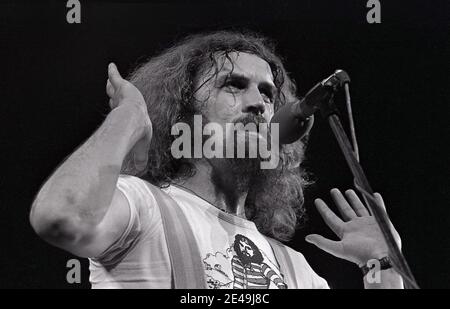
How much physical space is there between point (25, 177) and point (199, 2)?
817mm

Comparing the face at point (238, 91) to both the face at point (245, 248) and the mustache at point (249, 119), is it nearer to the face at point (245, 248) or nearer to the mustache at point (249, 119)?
the mustache at point (249, 119)

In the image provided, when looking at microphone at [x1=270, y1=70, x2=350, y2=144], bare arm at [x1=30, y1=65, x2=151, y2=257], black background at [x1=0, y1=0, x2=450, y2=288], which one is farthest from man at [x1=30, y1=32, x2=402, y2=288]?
microphone at [x1=270, y1=70, x2=350, y2=144]

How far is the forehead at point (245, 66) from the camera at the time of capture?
6.31 ft

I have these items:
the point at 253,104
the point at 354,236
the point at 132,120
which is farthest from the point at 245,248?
the point at 132,120

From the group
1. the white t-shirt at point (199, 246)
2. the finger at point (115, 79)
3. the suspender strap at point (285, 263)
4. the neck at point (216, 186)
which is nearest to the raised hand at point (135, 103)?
the finger at point (115, 79)

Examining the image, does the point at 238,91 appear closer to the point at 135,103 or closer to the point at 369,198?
the point at 135,103

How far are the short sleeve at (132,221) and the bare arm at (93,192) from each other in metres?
0.03

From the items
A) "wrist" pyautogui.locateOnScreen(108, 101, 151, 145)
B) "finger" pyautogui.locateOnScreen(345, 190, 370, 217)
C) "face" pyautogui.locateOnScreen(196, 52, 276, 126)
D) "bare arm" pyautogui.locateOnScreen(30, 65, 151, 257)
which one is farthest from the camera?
"face" pyautogui.locateOnScreen(196, 52, 276, 126)

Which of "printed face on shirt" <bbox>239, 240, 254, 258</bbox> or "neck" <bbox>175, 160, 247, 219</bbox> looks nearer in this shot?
"printed face on shirt" <bbox>239, 240, 254, 258</bbox>

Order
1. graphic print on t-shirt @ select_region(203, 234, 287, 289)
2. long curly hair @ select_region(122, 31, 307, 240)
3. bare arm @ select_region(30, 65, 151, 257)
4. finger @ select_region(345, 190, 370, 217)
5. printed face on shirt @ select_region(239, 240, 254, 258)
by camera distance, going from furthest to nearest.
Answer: long curly hair @ select_region(122, 31, 307, 240), finger @ select_region(345, 190, 370, 217), printed face on shirt @ select_region(239, 240, 254, 258), graphic print on t-shirt @ select_region(203, 234, 287, 289), bare arm @ select_region(30, 65, 151, 257)

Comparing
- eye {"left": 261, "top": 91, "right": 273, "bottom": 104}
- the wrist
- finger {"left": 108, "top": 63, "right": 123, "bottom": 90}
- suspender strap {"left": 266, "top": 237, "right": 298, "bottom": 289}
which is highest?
eye {"left": 261, "top": 91, "right": 273, "bottom": 104}

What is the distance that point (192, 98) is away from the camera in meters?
2.00

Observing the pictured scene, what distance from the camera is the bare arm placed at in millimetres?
1087

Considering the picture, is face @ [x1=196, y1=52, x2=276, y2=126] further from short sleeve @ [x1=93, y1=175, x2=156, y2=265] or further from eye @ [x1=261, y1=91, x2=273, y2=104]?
short sleeve @ [x1=93, y1=175, x2=156, y2=265]
